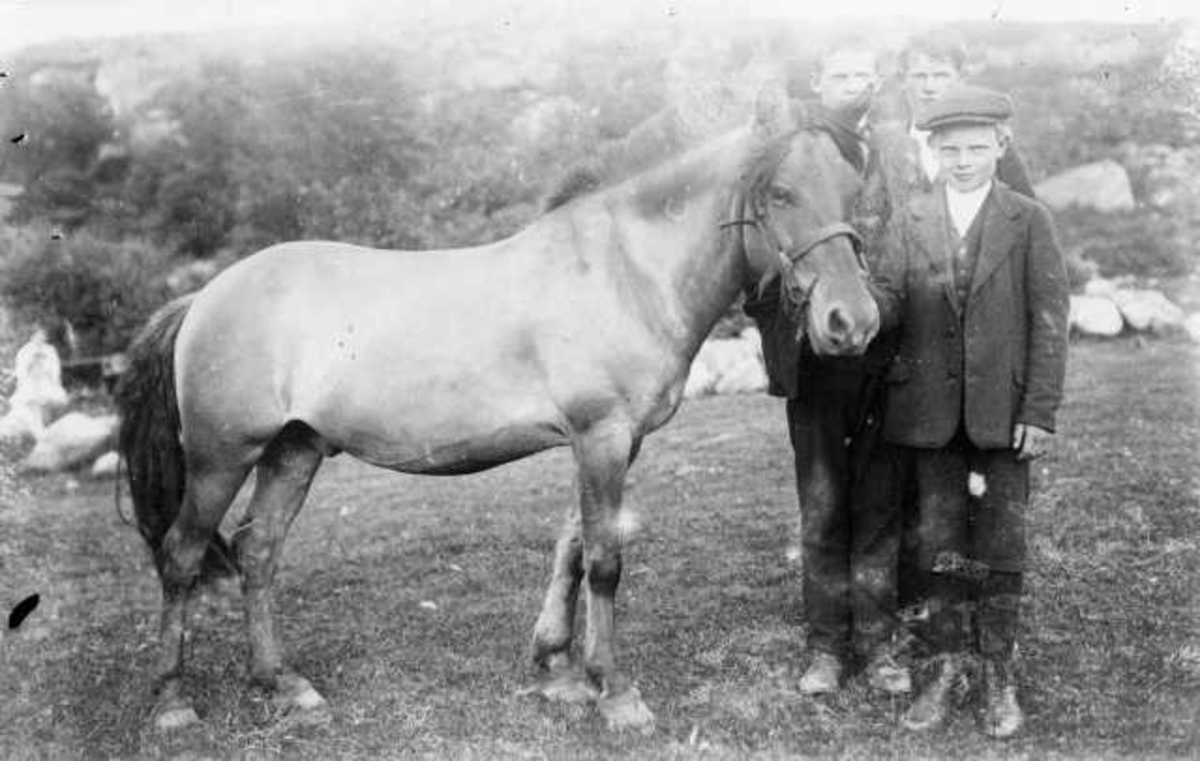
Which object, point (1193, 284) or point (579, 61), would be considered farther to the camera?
point (579, 61)

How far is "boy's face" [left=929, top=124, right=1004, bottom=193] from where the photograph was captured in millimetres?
3836

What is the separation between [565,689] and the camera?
437cm

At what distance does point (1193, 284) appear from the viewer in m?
13.3

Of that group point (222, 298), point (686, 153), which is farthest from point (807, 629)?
point (222, 298)

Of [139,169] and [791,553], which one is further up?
[139,169]

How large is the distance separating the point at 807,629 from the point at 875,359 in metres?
1.39

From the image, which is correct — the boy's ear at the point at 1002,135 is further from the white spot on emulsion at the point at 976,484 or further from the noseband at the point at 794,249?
the white spot on emulsion at the point at 976,484

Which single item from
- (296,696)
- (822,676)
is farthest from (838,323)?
(296,696)

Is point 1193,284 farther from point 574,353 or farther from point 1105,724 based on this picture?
point 574,353

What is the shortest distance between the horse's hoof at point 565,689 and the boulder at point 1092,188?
14.2 meters

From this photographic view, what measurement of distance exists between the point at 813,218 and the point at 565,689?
2.28 m

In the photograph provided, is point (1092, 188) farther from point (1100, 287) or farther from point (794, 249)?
point (794, 249)

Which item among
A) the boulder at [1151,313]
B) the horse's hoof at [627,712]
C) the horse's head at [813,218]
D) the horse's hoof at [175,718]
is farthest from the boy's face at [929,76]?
the boulder at [1151,313]

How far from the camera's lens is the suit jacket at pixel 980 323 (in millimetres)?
3842
